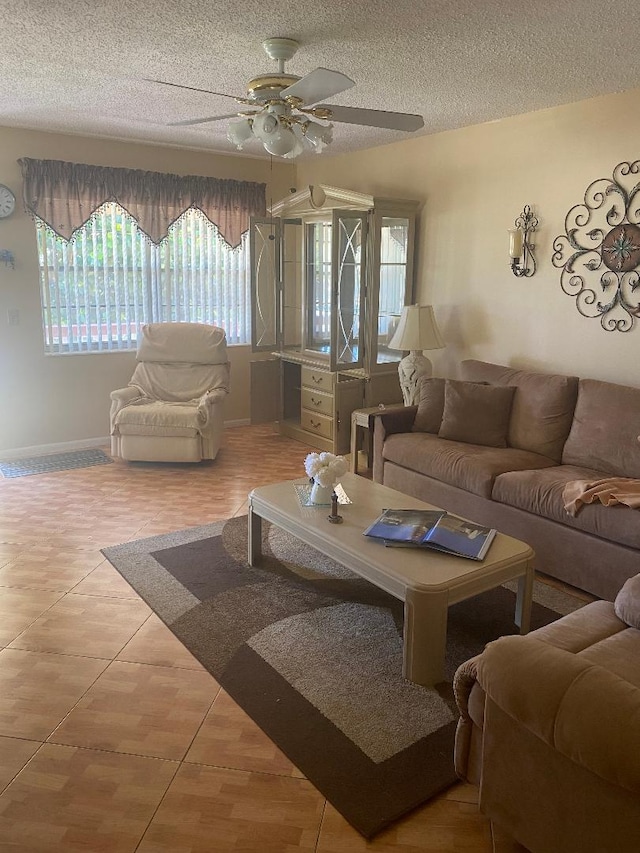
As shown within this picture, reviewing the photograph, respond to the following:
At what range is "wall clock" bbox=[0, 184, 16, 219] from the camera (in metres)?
4.82

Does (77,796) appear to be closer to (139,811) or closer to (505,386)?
(139,811)

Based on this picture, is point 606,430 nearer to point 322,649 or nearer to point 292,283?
point 322,649

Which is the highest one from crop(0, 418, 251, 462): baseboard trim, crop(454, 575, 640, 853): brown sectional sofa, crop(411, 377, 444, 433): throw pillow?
crop(411, 377, 444, 433): throw pillow

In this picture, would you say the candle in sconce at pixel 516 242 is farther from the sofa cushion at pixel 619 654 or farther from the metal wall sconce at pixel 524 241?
the sofa cushion at pixel 619 654

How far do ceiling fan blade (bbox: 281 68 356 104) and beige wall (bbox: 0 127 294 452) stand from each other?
3117 millimetres

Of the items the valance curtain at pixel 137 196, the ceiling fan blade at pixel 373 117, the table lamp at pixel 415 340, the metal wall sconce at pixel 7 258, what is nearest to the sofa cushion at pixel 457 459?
the table lamp at pixel 415 340

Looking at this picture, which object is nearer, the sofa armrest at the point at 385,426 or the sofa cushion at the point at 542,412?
the sofa cushion at the point at 542,412

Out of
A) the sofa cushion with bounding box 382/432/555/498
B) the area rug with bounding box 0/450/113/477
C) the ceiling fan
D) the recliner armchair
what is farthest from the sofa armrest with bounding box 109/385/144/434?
the ceiling fan

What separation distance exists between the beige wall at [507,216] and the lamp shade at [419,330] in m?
0.29

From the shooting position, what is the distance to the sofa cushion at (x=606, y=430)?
3.35 metres

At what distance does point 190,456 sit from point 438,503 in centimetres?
194

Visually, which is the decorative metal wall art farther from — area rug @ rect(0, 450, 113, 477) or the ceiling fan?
area rug @ rect(0, 450, 113, 477)

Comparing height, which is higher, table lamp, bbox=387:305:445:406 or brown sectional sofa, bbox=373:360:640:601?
table lamp, bbox=387:305:445:406

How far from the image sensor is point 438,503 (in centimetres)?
378
